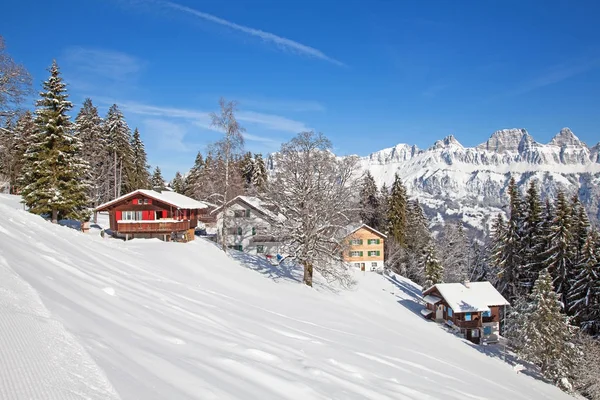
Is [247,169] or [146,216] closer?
[146,216]

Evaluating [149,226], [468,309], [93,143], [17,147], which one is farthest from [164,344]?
[17,147]

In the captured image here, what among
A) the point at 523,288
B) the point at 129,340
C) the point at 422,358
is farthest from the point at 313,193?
the point at 523,288

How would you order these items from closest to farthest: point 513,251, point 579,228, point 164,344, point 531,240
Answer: point 164,344 → point 579,228 → point 531,240 → point 513,251

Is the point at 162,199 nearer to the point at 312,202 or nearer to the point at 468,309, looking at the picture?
the point at 312,202

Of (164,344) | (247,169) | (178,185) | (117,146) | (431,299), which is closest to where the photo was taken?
(164,344)

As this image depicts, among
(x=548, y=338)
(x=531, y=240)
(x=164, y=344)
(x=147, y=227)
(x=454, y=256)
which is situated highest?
(x=147, y=227)

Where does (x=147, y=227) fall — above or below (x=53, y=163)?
below

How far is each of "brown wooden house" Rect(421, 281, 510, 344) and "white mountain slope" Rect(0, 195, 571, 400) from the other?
73.6 ft

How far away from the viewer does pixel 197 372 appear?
20.5 ft

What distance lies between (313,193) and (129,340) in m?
20.3

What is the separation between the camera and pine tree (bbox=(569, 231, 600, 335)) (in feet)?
115

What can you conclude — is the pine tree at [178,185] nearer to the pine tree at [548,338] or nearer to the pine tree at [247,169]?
the pine tree at [247,169]

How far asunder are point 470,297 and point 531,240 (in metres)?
10.5

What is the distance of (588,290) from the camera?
116 feet
